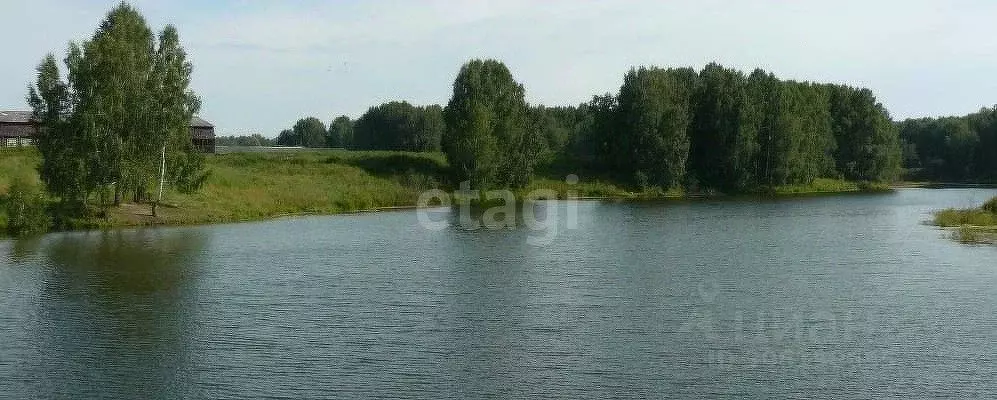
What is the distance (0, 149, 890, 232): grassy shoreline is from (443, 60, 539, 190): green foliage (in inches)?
93.6

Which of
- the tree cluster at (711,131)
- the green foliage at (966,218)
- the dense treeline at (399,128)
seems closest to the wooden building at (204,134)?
the dense treeline at (399,128)

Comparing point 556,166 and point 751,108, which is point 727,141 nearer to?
point 751,108

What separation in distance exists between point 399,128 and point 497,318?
323ft

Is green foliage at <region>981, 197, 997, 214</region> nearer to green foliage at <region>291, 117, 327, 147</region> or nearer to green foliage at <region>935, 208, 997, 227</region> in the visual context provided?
green foliage at <region>935, 208, 997, 227</region>

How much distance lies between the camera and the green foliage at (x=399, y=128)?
113938 millimetres

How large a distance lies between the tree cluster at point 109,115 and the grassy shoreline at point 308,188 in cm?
234

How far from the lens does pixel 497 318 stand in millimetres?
22203

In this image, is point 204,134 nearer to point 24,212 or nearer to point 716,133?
point 24,212

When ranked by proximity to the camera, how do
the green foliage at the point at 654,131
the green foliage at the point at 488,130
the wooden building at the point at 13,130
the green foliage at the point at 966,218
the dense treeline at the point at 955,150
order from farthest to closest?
the dense treeline at the point at 955,150 < the green foliage at the point at 654,131 < the green foliage at the point at 488,130 < the wooden building at the point at 13,130 < the green foliage at the point at 966,218

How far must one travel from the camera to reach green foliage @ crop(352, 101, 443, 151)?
114 meters

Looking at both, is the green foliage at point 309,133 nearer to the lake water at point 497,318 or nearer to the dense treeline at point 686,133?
the dense treeline at point 686,133

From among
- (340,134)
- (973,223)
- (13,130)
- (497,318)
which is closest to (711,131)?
(973,223)

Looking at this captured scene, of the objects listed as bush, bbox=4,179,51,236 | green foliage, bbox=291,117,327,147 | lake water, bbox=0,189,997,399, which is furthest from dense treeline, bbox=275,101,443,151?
lake water, bbox=0,189,997,399

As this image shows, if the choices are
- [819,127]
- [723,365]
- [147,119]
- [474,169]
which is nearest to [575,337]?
[723,365]
